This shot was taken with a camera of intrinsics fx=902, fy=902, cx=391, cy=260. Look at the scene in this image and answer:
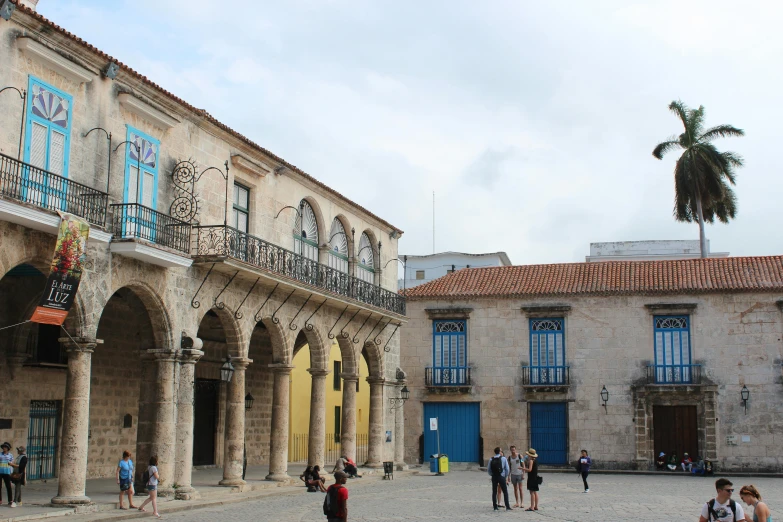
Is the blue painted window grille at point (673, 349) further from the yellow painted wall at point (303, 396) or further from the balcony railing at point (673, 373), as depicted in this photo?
the yellow painted wall at point (303, 396)

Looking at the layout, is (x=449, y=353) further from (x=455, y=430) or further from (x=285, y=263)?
(x=285, y=263)

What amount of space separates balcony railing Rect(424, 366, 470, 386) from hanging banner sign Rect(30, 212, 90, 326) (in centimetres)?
2050

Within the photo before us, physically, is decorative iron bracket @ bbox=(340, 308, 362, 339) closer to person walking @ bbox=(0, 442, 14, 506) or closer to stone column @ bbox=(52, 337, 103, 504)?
stone column @ bbox=(52, 337, 103, 504)

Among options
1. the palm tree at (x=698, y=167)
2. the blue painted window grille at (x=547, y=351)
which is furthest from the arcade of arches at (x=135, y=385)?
the palm tree at (x=698, y=167)

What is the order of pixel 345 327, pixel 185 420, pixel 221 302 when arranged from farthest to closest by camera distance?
pixel 345 327
pixel 221 302
pixel 185 420

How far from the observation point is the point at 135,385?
22172 millimetres

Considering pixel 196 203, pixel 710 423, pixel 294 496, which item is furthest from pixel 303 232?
pixel 710 423

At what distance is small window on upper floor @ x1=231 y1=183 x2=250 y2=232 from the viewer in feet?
66.3

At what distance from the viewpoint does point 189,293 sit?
18016 mm

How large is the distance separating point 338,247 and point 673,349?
13.2 metres

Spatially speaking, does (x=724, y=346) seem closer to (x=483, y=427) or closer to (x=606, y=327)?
(x=606, y=327)

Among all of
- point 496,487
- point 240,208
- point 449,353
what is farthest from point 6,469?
point 449,353

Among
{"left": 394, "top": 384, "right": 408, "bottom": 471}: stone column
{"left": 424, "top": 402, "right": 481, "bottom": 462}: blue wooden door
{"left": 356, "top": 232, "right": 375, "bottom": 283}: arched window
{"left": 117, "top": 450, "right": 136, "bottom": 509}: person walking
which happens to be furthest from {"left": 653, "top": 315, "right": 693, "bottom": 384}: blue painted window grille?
{"left": 117, "top": 450, "right": 136, "bottom": 509}: person walking

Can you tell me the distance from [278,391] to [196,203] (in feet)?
17.7
